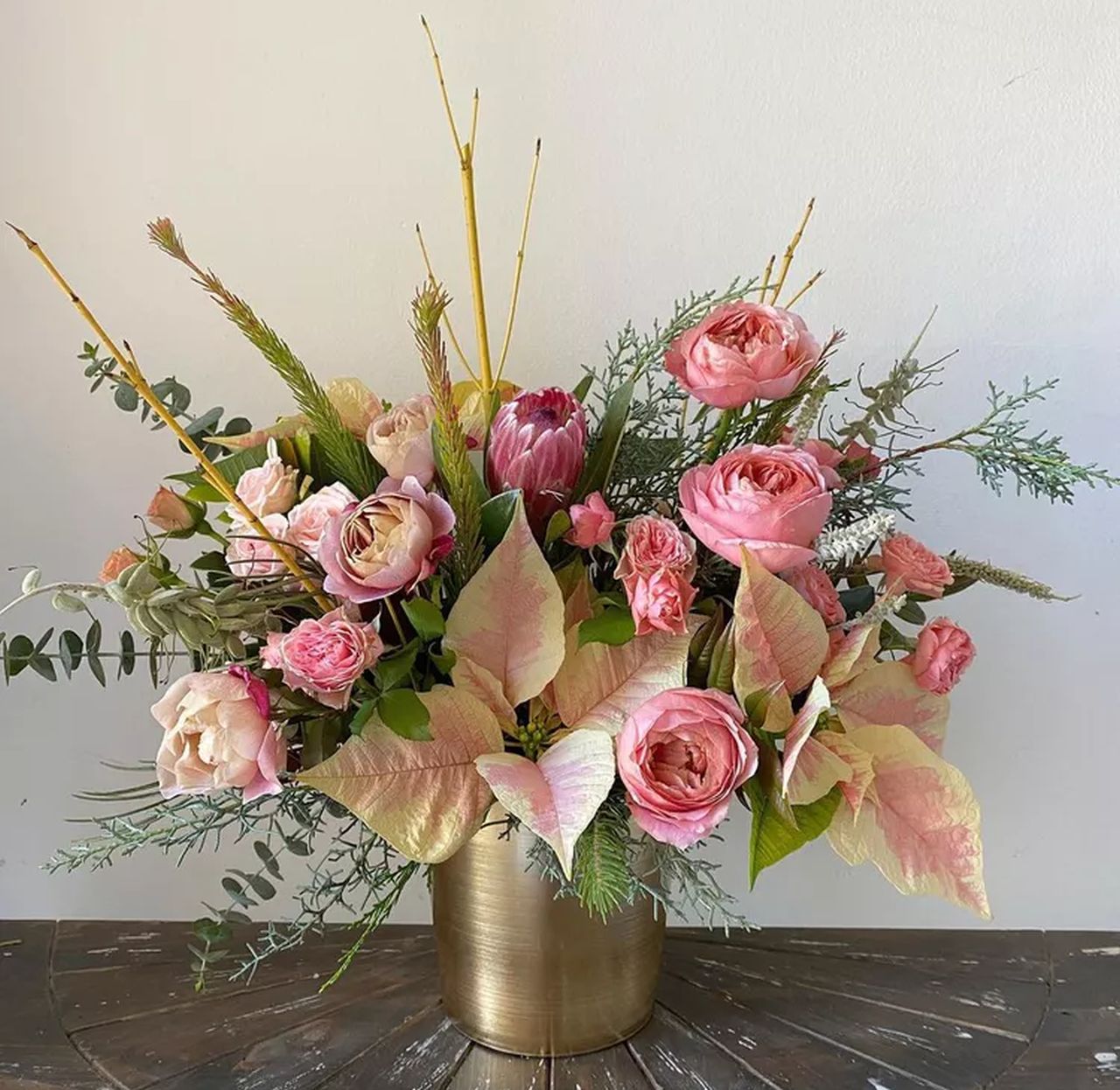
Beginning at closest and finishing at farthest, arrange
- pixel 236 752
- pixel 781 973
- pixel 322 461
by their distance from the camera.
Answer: pixel 236 752, pixel 322 461, pixel 781 973

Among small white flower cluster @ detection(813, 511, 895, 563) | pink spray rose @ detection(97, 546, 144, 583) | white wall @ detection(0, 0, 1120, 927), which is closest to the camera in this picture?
small white flower cluster @ detection(813, 511, 895, 563)

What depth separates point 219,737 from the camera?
61 centimetres

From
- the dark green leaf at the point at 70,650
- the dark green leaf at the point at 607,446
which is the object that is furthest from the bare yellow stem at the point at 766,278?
the dark green leaf at the point at 70,650

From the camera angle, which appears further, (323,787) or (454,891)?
(454,891)

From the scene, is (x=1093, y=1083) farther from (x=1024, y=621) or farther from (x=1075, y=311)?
(x=1075, y=311)

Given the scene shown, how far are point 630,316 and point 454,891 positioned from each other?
0.49 metres

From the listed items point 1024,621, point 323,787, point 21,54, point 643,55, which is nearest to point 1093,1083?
point 1024,621

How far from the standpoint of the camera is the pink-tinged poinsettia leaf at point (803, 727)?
608mm

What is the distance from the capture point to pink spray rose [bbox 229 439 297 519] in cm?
67

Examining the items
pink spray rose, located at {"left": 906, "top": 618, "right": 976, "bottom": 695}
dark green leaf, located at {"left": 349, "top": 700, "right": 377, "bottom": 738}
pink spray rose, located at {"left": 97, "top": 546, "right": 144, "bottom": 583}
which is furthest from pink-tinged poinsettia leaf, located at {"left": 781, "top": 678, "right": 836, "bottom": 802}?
pink spray rose, located at {"left": 97, "top": 546, "right": 144, "bottom": 583}

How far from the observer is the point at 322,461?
718mm

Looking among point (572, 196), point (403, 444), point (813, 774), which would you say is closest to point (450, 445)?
point (403, 444)

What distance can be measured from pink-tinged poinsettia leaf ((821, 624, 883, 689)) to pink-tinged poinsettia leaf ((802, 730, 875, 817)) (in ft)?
0.10

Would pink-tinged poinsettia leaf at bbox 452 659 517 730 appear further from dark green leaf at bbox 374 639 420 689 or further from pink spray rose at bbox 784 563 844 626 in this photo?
pink spray rose at bbox 784 563 844 626
